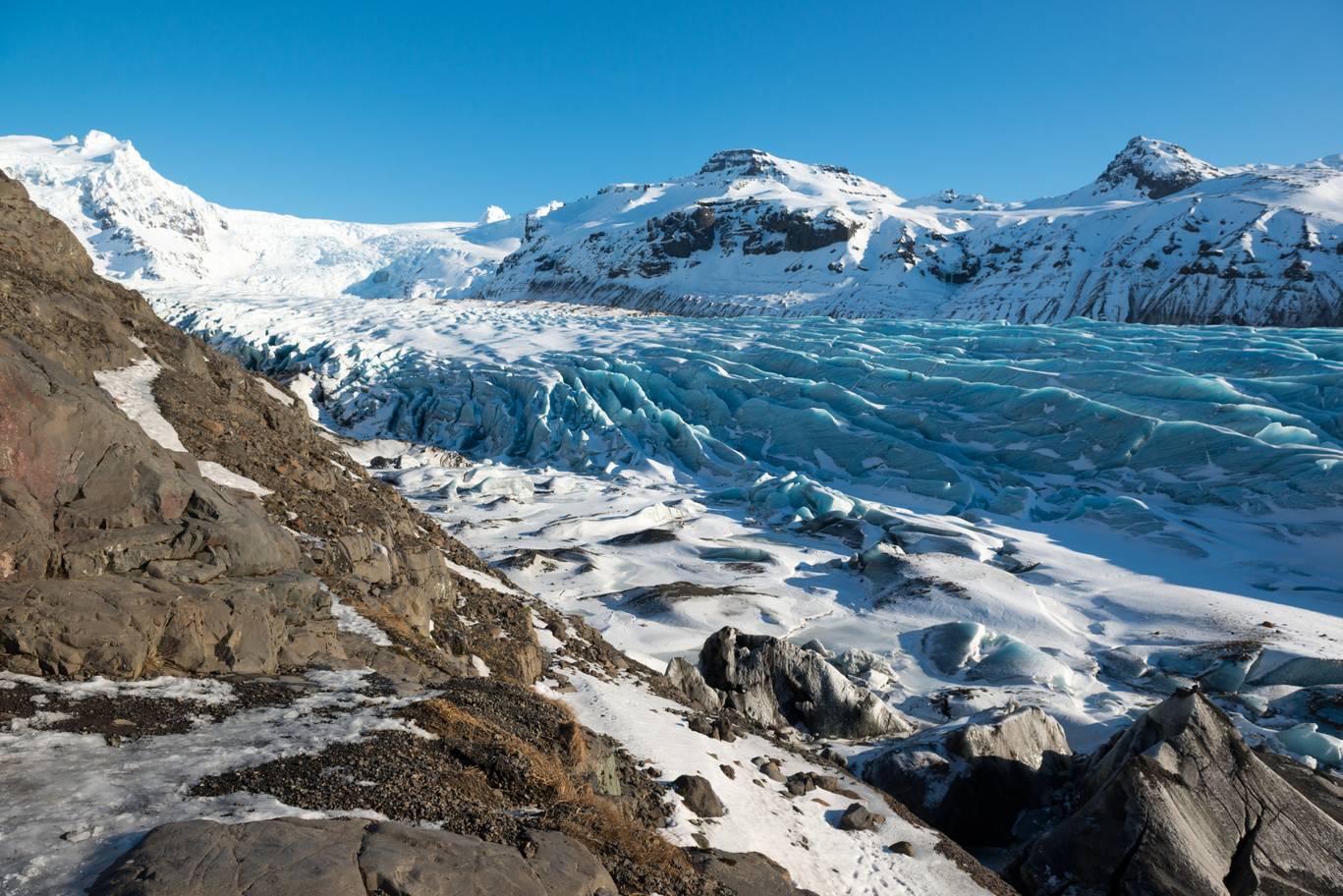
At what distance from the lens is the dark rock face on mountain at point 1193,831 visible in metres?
8.63

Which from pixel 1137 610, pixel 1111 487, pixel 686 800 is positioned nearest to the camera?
pixel 686 800

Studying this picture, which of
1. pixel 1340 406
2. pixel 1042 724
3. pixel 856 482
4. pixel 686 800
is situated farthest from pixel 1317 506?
pixel 686 800

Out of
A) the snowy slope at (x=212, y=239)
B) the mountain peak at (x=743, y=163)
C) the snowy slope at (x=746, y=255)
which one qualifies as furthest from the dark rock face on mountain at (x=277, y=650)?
the mountain peak at (x=743, y=163)

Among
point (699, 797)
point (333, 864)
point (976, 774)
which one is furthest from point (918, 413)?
point (333, 864)

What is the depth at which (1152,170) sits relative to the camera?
12875cm

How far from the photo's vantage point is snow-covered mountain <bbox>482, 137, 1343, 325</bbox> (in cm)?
7662

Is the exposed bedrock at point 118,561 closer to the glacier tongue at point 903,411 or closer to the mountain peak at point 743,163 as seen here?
the glacier tongue at point 903,411

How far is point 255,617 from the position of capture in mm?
7660

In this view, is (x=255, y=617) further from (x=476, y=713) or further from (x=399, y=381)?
(x=399, y=381)

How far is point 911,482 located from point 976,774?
20.3m

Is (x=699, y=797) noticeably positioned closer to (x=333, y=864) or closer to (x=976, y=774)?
(x=333, y=864)

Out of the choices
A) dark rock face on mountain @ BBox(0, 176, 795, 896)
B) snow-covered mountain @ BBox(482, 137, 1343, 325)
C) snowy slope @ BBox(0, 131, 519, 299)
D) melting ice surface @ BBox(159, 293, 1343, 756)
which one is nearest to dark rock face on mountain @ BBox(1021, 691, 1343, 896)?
melting ice surface @ BBox(159, 293, 1343, 756)

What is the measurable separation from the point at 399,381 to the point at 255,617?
1490 inches

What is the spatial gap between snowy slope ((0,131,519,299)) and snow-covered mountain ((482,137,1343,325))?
19.2 m
